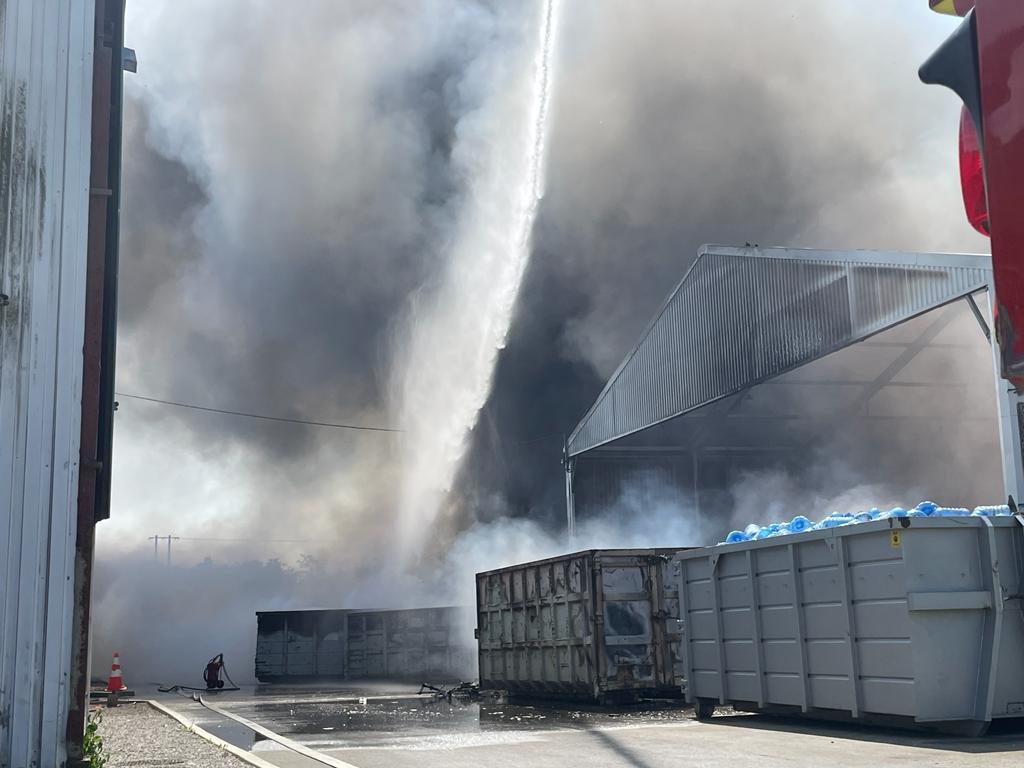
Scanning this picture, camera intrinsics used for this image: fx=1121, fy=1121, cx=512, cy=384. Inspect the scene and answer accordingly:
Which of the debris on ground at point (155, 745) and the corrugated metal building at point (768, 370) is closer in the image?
the debris on ground at point (155, 745)

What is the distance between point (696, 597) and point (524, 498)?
21.1m

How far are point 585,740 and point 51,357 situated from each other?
671 centimetres

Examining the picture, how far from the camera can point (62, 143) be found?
7.66 meters

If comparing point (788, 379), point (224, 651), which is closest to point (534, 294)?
point (788, 379)

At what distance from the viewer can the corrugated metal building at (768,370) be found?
Answer: 65.2 feet

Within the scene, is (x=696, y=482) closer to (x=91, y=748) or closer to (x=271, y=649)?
(x=271, y=649)

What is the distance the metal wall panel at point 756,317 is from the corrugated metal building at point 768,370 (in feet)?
0.10

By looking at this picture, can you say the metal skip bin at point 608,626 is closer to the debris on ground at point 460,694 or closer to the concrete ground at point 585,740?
the concrete ground at point 585,740

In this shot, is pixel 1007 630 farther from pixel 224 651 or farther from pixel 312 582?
pixel 312 582

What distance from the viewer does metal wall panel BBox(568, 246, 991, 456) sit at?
18.8 meters

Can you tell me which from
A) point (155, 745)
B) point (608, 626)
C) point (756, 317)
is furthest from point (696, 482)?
point (155, 745)

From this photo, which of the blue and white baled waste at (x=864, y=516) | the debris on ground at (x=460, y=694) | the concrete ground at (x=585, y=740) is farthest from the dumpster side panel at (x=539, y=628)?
the blue and white baled waste at (x=864, y=516)

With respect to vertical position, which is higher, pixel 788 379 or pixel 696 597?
pixel 788 379

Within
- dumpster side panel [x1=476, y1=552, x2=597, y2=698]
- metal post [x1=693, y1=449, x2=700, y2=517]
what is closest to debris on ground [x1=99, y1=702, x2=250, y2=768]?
dumpster side panel [x1=476, y1=552, x2=597, y2=698]
